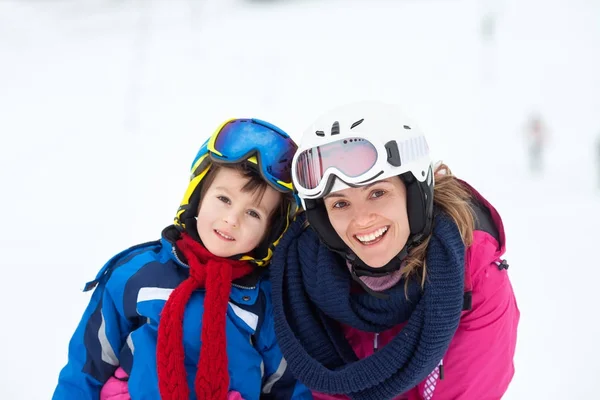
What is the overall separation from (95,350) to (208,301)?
1.76ft

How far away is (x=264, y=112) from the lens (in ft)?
41.0

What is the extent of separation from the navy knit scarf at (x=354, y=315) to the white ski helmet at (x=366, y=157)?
15 cm

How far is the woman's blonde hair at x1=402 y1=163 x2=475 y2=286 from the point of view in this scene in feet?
6.78

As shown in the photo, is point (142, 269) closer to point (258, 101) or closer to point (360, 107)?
point (360, 107)

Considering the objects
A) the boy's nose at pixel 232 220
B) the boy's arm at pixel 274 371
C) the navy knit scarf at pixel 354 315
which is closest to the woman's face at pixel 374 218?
the navy knit scarf at pixel 354 315

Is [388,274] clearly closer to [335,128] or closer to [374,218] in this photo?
[374,218]

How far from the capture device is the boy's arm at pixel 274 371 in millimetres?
2316

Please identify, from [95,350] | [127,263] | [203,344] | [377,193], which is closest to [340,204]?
[377,193]

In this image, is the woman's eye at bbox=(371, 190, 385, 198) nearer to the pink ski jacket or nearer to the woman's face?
the woman's face

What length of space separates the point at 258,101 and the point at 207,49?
3720mm

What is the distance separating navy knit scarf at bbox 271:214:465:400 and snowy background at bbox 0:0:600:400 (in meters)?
2.10

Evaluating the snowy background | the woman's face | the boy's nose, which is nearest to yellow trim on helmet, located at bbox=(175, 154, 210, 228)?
the boy's nose

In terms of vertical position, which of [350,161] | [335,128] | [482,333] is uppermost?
[335,128]

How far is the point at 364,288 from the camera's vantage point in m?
2.13
